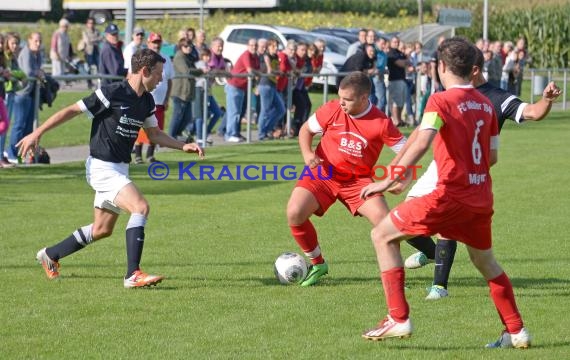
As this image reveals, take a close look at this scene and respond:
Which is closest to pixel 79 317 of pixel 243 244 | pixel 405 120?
pixel 243 244

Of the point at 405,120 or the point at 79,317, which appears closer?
the point at 79,317

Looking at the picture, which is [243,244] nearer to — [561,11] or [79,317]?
[79,317]

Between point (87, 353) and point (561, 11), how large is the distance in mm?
49393

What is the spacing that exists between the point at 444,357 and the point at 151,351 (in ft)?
5.59

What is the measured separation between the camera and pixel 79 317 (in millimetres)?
8148

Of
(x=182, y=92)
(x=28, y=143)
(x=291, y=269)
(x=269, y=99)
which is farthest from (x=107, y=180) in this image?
(x=269, y=99)

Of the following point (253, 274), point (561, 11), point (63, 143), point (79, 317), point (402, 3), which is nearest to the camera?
point (79, 317)

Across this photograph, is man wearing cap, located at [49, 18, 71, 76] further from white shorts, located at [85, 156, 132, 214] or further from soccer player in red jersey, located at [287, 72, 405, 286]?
soccer player in red jersey, located at [287, 72, 405, 286]

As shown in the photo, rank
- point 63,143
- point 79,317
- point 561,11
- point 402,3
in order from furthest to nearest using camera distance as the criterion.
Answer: point 402,3, point 561,11, point 63,143, point 79,317

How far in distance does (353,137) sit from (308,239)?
908mm

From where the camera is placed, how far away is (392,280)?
729 cm

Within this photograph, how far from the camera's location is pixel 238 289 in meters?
9.23

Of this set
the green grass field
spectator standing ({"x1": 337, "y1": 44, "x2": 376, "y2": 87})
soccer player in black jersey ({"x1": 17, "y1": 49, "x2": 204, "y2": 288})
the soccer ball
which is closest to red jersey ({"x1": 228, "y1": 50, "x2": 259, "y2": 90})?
spectator standing ({"x1": 337, "y1": 44, "x2": 376, "y2": 87})

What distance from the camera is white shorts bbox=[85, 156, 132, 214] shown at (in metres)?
9.32
